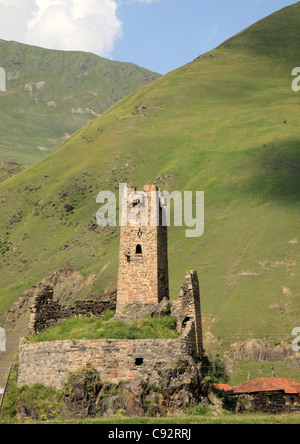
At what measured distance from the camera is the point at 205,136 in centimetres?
15275

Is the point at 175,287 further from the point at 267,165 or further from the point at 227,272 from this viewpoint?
the point at 267,165

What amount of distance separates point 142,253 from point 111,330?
19.7ft

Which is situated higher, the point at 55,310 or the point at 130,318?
the point at 55,310

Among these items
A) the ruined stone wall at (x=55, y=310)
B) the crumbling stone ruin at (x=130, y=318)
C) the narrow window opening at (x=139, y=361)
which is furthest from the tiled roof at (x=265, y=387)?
the narrow window opening at (x=139, y=361)

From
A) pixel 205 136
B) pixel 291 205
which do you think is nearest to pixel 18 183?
pixel 205 136

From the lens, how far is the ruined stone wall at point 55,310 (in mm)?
41750

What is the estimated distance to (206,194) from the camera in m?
119

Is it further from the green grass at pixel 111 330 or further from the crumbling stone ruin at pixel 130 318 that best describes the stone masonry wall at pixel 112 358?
the green grass at pixel 111 330

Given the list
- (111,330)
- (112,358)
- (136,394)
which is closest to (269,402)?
(111,330)

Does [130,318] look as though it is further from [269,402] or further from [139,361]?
[269,402]

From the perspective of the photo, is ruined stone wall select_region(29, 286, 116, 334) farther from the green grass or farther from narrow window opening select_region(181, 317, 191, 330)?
narrow window opening select_region(181, 317, 191, 330)

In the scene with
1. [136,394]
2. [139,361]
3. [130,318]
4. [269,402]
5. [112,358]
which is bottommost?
[136,394]

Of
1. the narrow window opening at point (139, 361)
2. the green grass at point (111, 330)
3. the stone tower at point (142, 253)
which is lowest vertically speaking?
the narrow window opening at point (139, 361)
